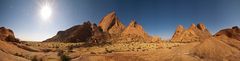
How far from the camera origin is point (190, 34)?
6708 inches

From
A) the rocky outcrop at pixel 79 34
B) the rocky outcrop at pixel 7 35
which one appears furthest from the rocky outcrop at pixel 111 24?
the rocky outcrop at pixel 7 35

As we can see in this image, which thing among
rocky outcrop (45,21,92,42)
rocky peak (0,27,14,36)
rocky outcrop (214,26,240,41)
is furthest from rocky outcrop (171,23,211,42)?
rocky outcrop (214,26,240,41)

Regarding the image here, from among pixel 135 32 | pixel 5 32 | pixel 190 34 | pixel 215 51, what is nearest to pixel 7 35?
pixel 5 32

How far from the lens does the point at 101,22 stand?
185 m

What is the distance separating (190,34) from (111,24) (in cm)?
4298

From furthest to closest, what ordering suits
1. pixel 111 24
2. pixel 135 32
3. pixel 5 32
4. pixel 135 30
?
pixel 111 24, pixel 135 30, pixel 135 32, pixel 5 32

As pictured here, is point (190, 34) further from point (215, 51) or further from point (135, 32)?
point (215, 51)

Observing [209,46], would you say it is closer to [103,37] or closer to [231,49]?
[231,49]

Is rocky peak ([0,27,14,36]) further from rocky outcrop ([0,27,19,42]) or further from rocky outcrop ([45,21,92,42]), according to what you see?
rocky outcrop ([45,21,92,42])

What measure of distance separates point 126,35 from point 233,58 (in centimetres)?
11049

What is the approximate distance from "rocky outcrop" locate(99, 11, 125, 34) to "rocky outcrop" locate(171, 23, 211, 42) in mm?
29343

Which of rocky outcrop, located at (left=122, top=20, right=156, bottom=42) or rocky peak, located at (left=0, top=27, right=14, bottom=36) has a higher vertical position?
rocky outcrop, located at (left=122, top=20, right=156, bottom=42)

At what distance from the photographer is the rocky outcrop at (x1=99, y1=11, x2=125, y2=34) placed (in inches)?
6826

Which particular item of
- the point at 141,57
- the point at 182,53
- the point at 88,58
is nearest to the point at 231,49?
the point at 182,53
